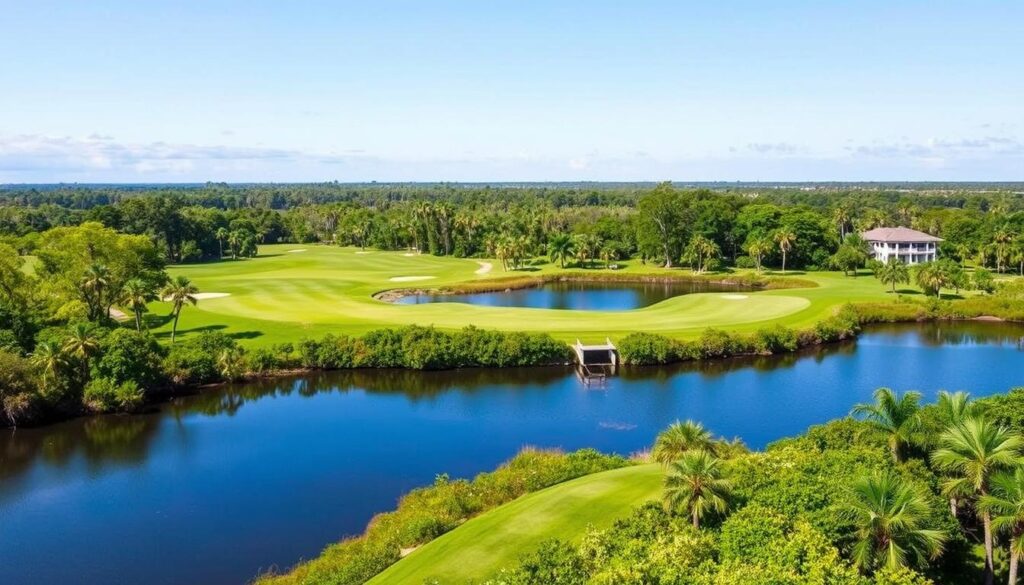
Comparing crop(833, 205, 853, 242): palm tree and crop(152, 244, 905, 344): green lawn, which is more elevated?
crop(833, 205, 853, 242): palm tree

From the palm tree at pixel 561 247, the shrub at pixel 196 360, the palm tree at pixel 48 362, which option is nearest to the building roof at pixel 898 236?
the palm tree at pixel 561 247

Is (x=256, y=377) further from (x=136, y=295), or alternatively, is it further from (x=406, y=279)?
(x=406, y=279)

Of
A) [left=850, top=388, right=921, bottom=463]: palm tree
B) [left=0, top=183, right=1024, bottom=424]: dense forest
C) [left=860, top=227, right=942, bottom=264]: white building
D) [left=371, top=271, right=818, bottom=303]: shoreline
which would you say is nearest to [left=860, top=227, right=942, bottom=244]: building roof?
[left=860, top=227, right=942, bottom=264]: white building

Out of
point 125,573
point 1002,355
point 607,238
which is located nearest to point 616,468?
point 125,573

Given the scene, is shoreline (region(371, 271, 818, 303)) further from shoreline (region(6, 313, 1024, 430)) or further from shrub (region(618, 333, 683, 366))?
shrub (region(618, 333, 683, 366))

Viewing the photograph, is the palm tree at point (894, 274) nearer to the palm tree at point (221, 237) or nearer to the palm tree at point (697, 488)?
the palm tree at point (697, 488)

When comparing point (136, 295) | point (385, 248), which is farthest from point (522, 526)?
point (385, 248)
